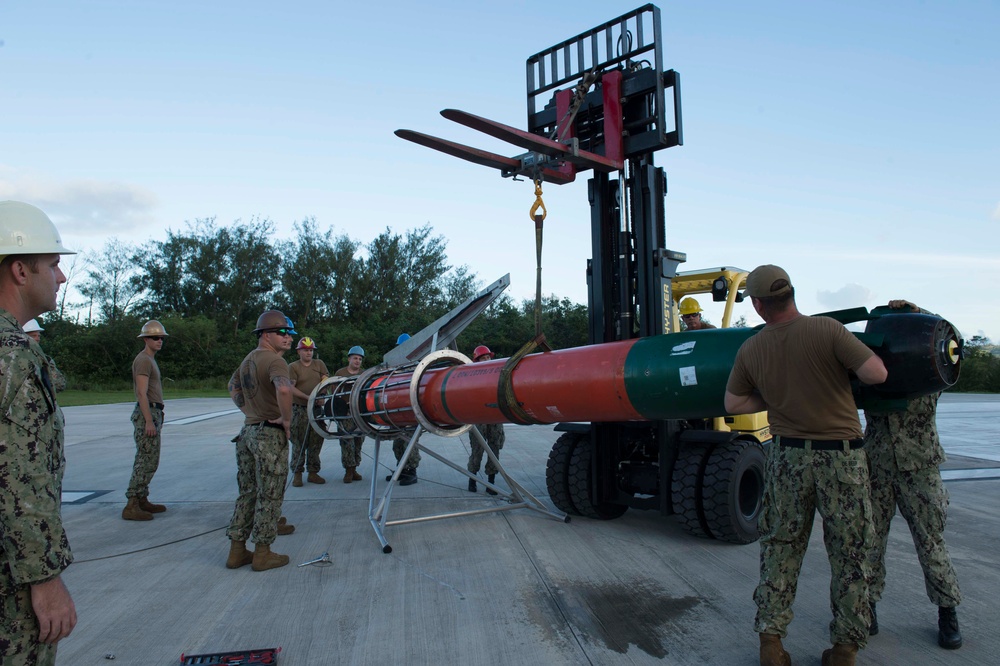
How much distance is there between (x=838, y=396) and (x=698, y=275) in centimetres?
402

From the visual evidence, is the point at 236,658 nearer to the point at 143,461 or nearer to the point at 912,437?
the point at 912,437

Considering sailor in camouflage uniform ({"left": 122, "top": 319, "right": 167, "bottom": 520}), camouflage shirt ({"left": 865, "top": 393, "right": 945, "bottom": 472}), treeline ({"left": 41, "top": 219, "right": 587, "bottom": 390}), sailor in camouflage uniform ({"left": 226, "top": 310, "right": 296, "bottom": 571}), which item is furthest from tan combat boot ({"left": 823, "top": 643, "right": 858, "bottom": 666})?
treeline ({"left": 41, "top": 219, "right": 587, "bottom": 390})

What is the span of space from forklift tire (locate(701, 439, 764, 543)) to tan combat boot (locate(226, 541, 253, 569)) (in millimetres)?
3529

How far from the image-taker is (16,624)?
1.84 m

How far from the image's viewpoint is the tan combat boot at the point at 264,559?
466cm

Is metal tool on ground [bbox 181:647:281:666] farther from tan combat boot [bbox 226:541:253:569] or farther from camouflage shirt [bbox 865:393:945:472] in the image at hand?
camouflage shirt [bbox 865:393:945:472]

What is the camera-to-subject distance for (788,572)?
A: 3023 millimetres

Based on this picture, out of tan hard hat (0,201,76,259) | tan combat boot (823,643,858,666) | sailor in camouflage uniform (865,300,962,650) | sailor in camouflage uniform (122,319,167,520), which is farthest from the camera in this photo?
sailor in camouflage uniform (122,319,167,520)

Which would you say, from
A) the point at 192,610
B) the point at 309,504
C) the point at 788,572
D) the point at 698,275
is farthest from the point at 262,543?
the point at 698,275

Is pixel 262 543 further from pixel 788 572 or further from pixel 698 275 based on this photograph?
pixel 698 275

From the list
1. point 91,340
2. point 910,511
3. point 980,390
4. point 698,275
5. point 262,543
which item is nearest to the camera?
point 910,511

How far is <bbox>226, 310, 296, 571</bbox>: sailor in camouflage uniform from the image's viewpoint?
15.5ft

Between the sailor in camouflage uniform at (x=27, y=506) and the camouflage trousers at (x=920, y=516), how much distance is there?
355 cm


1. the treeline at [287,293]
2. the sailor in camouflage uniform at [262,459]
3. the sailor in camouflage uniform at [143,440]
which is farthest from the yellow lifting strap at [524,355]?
the treeline at [287,293]
